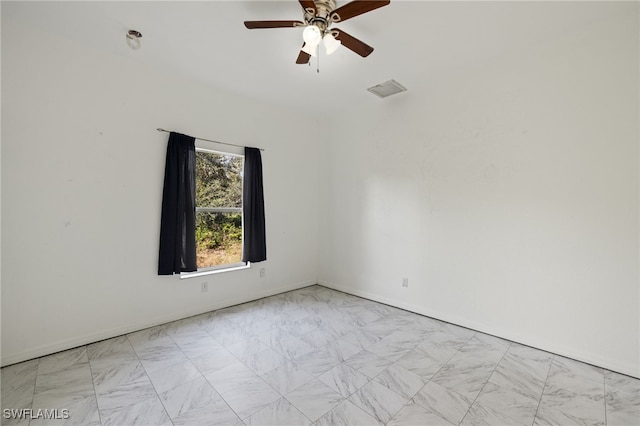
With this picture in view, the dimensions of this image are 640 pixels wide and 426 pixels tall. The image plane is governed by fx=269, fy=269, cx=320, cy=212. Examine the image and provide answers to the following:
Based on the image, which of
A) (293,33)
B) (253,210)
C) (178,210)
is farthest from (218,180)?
(293,33)

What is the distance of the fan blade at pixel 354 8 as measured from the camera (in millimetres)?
1667

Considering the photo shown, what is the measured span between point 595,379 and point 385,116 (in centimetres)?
332

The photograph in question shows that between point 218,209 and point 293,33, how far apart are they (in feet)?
7.30

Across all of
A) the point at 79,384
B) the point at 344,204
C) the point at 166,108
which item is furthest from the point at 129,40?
the point at 344,204

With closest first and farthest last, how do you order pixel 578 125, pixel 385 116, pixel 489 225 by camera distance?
1. pixel 578 125
2. pixel 489 225
3. pixel 385 116

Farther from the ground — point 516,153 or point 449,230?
point 516,153

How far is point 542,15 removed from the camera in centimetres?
215

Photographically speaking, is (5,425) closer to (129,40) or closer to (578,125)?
(129,40)

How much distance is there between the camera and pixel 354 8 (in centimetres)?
175

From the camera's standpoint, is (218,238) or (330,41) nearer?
(330,41)

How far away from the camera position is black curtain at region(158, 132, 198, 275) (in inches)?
117

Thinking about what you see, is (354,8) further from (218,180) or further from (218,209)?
(218,209)

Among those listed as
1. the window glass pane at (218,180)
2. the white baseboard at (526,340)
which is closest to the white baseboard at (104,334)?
the window glass pane at (218,180)

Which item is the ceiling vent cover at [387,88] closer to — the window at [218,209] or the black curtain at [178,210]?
the window at [218,209]
